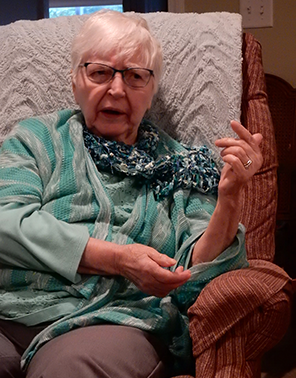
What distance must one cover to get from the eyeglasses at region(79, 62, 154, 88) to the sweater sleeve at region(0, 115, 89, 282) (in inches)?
Result: 11.2

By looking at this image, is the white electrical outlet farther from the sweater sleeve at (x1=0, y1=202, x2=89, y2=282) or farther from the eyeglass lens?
the sweater sleeve at (x1=0, y1=202, x2=89, y2=282)

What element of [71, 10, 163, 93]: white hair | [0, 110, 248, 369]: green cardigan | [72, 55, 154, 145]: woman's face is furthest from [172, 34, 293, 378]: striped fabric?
[71, 10, 163, 93]: white hair

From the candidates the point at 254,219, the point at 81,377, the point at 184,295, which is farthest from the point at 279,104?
the point at 81,377

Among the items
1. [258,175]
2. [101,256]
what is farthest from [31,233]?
[258,175]

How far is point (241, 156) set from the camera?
1.08 metres

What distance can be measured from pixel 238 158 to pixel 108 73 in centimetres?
42

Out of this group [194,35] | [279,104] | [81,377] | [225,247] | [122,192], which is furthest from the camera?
[279,104]

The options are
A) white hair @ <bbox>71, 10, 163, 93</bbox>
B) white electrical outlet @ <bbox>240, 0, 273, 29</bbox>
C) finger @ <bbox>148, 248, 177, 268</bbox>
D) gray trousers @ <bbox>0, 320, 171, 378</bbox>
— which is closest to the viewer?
gray trousers @ <bbox>0, 320, 171, 378</bbox>

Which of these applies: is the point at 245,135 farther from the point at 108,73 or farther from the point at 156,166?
the point at 108,73

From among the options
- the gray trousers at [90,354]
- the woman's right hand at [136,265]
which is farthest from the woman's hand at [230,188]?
the gray trousers at [90,354]

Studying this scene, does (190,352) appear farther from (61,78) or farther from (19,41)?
(19,41)

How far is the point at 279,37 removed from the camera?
7.43 feet

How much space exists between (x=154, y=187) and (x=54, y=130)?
0.91 ft

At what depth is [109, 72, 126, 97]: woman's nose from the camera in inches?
51.1
